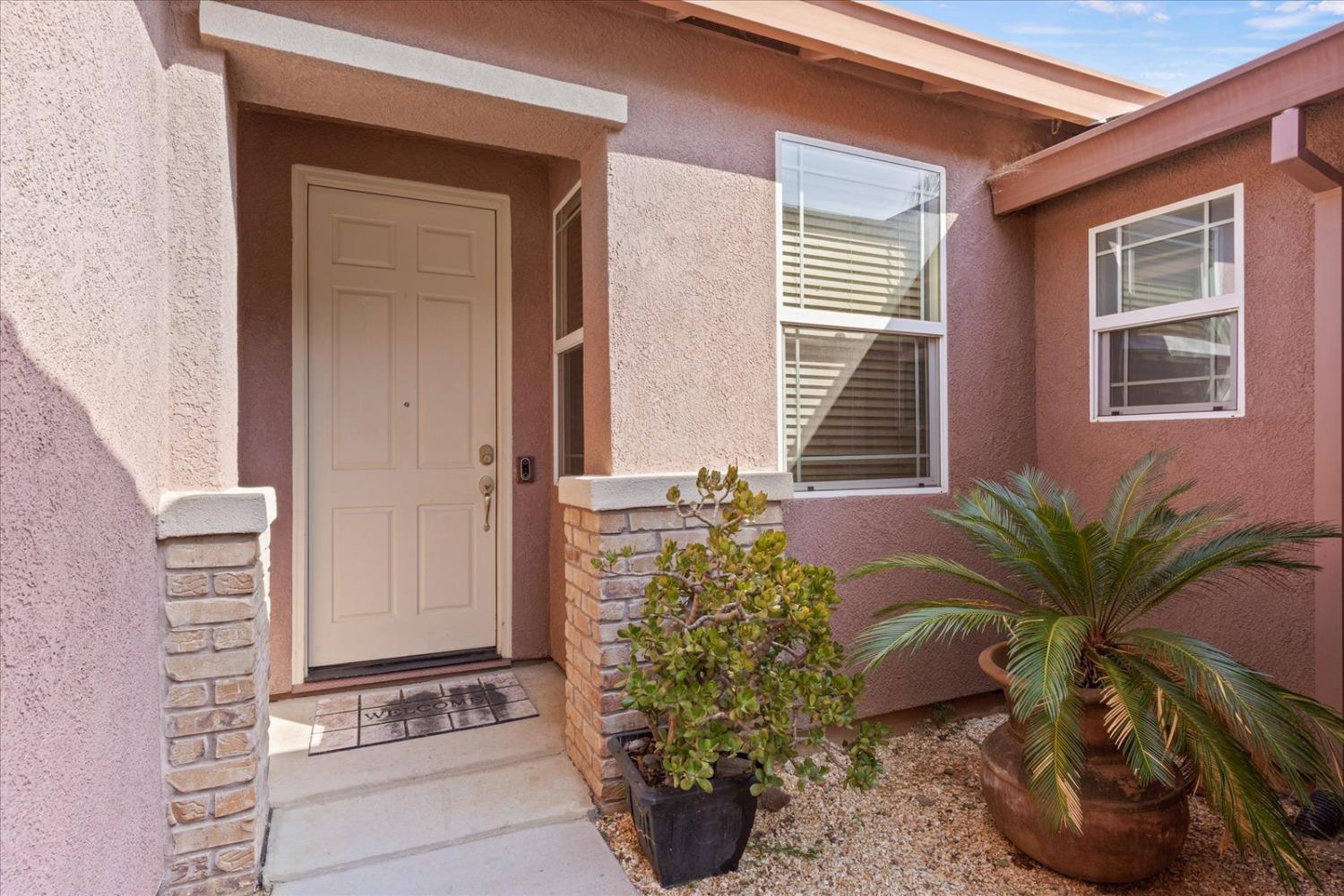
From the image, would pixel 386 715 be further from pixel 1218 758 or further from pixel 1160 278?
pixel 1160 278

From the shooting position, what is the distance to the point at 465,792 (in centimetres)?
260

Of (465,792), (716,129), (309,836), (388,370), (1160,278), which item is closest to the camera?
(309,836)

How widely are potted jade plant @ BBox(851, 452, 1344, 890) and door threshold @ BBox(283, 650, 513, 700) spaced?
2346mm

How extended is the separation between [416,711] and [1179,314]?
3947 mm

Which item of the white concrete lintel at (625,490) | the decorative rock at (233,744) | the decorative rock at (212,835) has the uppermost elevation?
the white concrete lintel at (625,490)

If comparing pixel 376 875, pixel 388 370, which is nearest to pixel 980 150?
pixel 388 370

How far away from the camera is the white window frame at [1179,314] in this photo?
275cm

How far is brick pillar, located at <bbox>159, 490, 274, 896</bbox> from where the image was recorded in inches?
78.6

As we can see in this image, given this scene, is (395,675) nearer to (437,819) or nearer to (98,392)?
(437,819)

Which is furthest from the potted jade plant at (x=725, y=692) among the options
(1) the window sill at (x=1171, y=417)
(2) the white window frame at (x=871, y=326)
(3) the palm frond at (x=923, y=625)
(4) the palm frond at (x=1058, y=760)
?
(1) the window sill at (x=1171, y=417)

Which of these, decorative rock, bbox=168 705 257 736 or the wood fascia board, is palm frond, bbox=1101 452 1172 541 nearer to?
the wood fascia board

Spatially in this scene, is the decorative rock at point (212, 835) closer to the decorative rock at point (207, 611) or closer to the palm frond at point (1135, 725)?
the decorative rock at point (207, 611)

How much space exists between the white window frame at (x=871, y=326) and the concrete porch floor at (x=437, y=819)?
1.60m

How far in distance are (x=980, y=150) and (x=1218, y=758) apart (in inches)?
112
